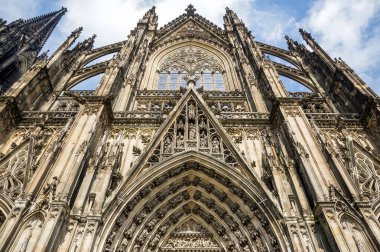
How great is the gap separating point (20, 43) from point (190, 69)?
16227 mm

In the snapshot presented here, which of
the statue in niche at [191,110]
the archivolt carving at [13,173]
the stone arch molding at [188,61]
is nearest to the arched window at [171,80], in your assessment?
the stone arch molding at [188,61]

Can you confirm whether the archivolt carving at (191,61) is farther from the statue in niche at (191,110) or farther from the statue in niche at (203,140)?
the statue in niche at (203,140)

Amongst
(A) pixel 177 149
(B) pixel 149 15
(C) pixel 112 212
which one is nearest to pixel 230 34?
(B) pixel 149 15

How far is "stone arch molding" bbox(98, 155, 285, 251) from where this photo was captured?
27.1 ft

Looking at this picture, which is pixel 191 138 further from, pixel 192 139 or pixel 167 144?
pixel 167 144

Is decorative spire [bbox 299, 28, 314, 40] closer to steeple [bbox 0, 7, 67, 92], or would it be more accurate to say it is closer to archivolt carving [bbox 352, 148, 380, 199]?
archivolt carving [bbox 352, 148, 380, 199]

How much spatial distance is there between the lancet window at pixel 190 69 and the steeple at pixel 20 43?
9.52 m

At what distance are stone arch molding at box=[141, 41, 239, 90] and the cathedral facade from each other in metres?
1.47

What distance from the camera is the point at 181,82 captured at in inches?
645

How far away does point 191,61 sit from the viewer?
18.2 metres

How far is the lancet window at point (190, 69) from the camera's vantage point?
16.3m

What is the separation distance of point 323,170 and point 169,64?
11648 mm

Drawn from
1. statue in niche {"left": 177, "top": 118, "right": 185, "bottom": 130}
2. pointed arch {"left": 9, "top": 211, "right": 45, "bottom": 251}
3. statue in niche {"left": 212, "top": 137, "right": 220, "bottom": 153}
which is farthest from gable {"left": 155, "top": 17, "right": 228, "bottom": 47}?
pointed arch {"left": 9, "top": 211, "right": 45, "bottom": 251}

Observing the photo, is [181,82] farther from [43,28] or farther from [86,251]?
[43,28]
